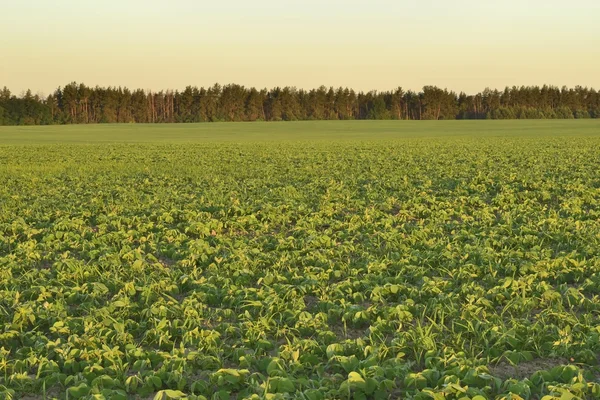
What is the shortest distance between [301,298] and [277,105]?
407 ft

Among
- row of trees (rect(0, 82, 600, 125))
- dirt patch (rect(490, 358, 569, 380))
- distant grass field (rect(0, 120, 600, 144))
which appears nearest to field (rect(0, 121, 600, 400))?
dirt patch (rect(490, 358, 569, 380))

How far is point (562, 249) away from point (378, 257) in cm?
327

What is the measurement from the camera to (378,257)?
9.60m

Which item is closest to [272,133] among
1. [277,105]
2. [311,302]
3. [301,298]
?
[277,105]

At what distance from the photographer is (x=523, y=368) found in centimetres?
572

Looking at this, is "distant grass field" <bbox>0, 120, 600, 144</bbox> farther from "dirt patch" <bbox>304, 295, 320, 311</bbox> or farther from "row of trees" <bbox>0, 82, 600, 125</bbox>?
"dirt patch" <bbox>304, 295, 320, 311</bbox>

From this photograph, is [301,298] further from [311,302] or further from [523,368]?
[523,368]

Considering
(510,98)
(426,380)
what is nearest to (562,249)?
(426,380)

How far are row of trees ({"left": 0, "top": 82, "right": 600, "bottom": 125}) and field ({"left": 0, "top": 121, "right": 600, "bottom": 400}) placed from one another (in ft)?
367

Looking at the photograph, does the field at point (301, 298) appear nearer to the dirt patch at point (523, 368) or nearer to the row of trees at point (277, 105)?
the dirt patch at point (523, 368)

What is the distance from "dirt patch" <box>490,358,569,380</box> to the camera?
5551mm

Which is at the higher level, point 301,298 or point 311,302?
point 301,298

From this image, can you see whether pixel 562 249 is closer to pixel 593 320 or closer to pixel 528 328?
pixel 593 320

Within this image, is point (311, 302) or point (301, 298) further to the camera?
point (311, 302)
